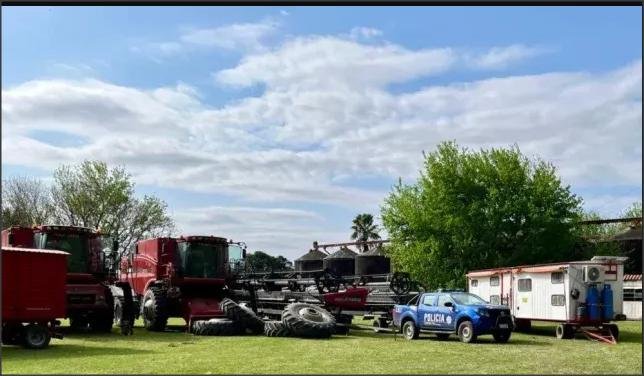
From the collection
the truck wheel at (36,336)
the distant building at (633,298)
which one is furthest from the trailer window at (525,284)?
the truck wheel at (36,336)

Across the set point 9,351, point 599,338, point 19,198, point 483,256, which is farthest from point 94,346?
point 19,198

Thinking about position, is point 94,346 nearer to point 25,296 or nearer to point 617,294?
point 25,296

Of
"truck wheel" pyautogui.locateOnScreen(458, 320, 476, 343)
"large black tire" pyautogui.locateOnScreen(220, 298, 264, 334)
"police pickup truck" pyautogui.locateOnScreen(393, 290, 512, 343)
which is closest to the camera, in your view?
"truck wheel" pyautogui.locateOnScreen(458, 320, 476, 343)

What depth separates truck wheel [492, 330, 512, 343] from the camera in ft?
72.9

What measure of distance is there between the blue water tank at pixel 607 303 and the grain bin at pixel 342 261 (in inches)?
1797

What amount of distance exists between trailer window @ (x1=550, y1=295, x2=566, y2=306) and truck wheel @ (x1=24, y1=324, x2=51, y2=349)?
16.1 m

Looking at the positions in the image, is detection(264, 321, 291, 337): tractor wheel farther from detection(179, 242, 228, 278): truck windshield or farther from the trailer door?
the trailer door

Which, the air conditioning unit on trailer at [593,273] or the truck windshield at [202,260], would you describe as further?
the truck windshield at [202,260]

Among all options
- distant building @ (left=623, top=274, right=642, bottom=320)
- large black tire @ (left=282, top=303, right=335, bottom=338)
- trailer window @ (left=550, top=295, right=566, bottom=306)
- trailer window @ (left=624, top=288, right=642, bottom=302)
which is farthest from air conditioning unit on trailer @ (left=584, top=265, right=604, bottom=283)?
trailer window @ (left=624, top=288, right=642, bottom=302)

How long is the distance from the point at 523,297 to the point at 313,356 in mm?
13306

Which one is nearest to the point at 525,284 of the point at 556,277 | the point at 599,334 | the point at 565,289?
the point at 556,277

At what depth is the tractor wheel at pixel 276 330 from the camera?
74.3 feet

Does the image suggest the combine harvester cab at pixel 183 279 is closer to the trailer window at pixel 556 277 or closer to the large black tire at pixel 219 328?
the large black tire at pixel 219 328

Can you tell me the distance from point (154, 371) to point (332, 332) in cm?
989
